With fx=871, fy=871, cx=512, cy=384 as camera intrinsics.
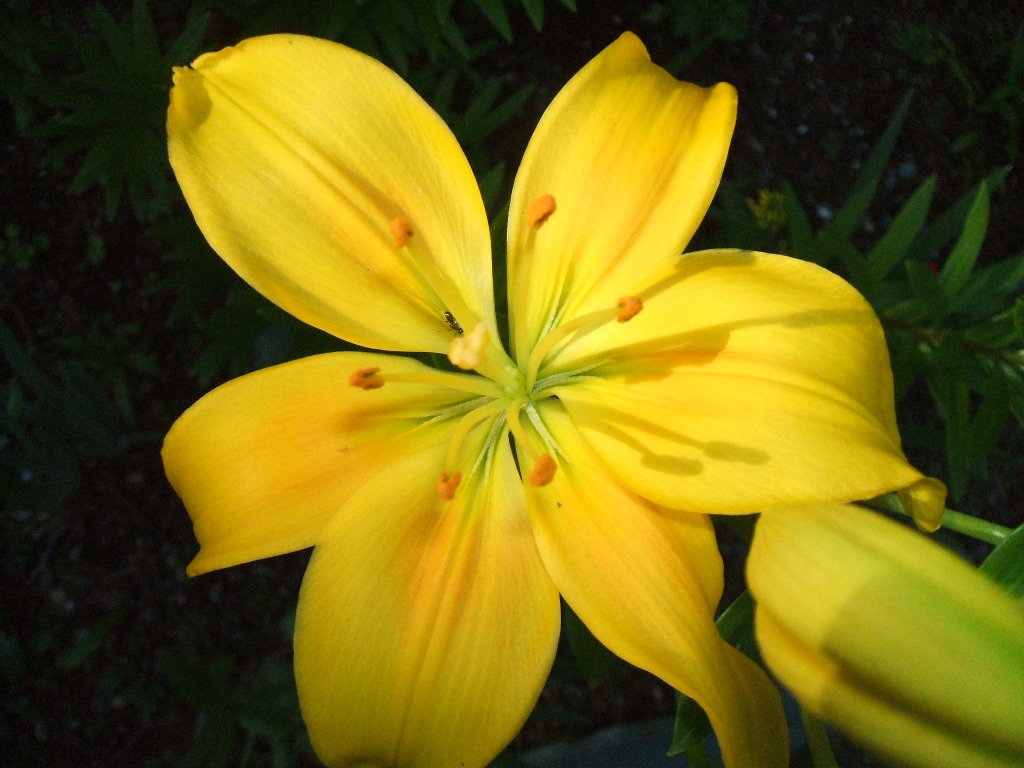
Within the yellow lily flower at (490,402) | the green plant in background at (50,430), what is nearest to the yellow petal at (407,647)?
the yellow lily flower at (490,402)

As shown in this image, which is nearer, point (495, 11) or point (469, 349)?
point (469, 349)

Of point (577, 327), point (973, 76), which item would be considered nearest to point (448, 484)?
point (577, 327)

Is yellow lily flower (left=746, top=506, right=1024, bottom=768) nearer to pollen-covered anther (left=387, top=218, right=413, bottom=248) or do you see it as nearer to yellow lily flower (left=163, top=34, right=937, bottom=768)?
yellow lily flower (left=163, top=34, right=937, bottom=768)

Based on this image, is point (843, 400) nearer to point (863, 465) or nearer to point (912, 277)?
point (863, 465)

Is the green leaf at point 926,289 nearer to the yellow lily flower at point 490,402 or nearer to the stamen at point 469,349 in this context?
the yellow lily flower at point 490,402

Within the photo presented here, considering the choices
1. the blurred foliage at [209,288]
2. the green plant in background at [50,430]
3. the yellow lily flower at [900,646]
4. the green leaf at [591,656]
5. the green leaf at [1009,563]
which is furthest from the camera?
the green plant in background at [50,430]

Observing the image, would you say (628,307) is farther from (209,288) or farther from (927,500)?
(209,288)

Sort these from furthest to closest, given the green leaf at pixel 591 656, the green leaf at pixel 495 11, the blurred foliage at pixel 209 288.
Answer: the green leaf at pixel 495 11, the blurred foliage at pixel 209 288, the green leaf at pixel 591 656

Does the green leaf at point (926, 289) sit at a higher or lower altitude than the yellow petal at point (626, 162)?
lower
